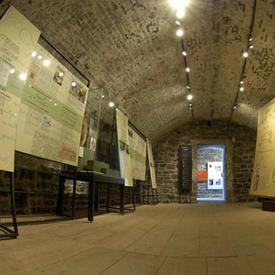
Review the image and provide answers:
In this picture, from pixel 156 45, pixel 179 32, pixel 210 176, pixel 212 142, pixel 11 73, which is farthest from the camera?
pixel 210 176

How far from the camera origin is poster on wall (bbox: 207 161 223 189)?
1333 centimetres

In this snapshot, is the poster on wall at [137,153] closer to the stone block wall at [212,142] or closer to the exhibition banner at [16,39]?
the exhibition banner at [16,39]

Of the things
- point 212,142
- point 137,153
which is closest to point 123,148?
point 137,153

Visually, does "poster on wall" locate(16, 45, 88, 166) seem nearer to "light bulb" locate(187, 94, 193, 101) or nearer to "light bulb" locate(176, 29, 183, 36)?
"light bulb" locate(176, 29, 183, 36)

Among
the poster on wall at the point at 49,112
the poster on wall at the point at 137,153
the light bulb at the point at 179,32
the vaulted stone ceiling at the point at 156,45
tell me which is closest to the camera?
the poster on wall at the point at 49,112

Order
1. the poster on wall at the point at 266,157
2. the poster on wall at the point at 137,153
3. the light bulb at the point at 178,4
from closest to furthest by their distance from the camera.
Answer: the light bulb at the point at 178,4
the poster on wall at the point at 266,157
the poster on wall at the point at 137,153

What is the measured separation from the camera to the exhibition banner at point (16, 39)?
6.51ft

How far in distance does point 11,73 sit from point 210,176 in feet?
42.1

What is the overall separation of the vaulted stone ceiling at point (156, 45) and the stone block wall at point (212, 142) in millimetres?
2650

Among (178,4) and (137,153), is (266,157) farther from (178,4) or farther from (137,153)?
(178,4)

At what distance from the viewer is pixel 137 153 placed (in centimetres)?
598

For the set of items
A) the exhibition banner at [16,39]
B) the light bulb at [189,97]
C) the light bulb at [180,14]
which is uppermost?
the light bulb at [180,14]

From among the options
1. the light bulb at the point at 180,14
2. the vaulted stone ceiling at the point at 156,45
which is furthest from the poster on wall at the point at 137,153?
the light bulb at the point at 180,14

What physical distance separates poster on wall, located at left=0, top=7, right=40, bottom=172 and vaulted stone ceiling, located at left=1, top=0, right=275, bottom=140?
840mm
